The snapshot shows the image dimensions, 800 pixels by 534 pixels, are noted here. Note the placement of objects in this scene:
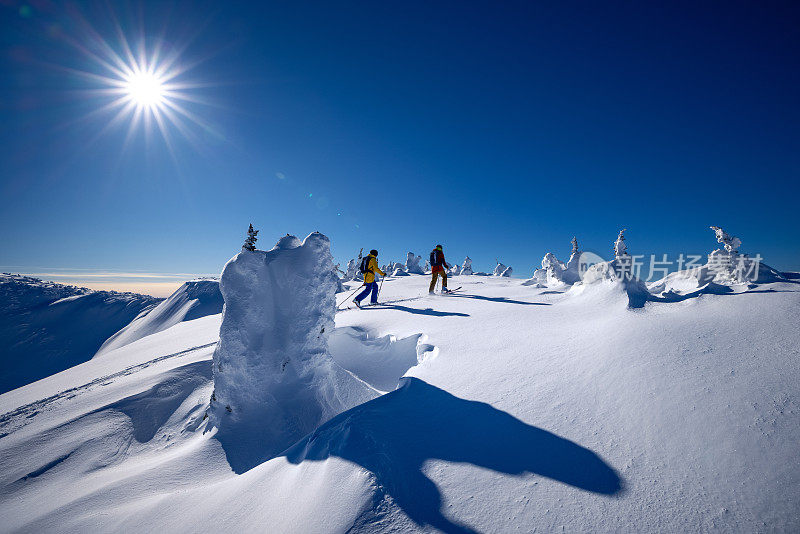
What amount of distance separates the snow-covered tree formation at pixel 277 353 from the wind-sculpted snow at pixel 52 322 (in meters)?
97.8

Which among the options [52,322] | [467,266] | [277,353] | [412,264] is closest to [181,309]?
[52,322]

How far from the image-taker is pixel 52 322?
80.0 m

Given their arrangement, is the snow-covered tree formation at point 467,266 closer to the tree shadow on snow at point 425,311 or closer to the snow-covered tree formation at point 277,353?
the tree shadow on snow at point 425,311

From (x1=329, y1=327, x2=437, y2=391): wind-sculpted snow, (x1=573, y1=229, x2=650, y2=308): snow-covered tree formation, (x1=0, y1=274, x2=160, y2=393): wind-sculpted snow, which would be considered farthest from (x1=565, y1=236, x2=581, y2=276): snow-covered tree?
(x1=0, y1=274, x2=160, y2=393): wind-sculpted snow

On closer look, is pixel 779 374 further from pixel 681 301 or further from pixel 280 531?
pixel 280 531

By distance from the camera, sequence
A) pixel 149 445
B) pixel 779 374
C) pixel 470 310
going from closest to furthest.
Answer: pixel 779 374, pixel 149 445, pixel 470 310

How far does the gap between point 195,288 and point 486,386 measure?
89925 millimetres

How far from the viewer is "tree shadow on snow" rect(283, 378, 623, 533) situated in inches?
94.9

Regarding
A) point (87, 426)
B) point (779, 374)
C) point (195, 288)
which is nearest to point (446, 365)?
point (779, 374)

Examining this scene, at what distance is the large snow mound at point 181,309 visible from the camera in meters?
65.3

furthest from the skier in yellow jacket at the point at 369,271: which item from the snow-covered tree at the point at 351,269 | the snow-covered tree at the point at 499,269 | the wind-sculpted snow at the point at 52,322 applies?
the wind-sculpted snow at the point at 52,322

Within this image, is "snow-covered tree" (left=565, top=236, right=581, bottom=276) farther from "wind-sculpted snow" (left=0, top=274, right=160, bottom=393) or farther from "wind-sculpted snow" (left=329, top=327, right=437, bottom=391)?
"wind-sculpted snow" (left=0, top=274, right=160, bottom=393)

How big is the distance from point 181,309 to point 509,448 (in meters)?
86.2

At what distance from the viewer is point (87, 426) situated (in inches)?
188
